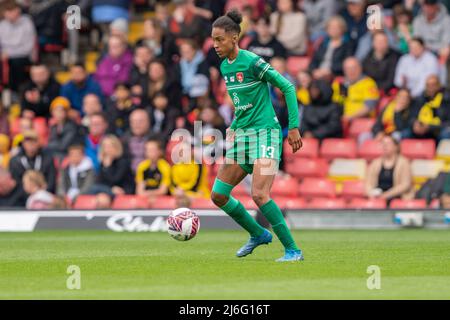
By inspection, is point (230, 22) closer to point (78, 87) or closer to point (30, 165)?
point (30, 165)

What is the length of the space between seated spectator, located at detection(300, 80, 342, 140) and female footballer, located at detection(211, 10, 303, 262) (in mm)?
8537

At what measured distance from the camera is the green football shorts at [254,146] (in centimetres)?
1218

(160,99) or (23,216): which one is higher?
(160,99)

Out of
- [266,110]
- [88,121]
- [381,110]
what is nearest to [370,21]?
[381,110]

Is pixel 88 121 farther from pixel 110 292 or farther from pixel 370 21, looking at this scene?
pixel 110 292

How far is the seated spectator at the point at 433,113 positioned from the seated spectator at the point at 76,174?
6026 mm

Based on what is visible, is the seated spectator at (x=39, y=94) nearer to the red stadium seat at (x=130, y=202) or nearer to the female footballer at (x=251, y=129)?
the red stadium seat at (x=130, y=202)

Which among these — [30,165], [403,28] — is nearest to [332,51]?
[403,28]

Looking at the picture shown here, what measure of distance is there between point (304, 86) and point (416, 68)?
210 cm

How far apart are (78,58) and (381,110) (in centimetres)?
803

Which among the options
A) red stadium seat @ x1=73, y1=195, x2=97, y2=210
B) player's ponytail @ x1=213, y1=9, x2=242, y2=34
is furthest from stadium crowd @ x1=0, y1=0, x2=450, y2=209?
player's ponytail @ x1=213, y1=9, x2=242, y2=34

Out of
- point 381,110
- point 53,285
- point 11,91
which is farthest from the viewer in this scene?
point 11,91

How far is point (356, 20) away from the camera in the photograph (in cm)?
2214

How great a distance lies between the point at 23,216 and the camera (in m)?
19.1
